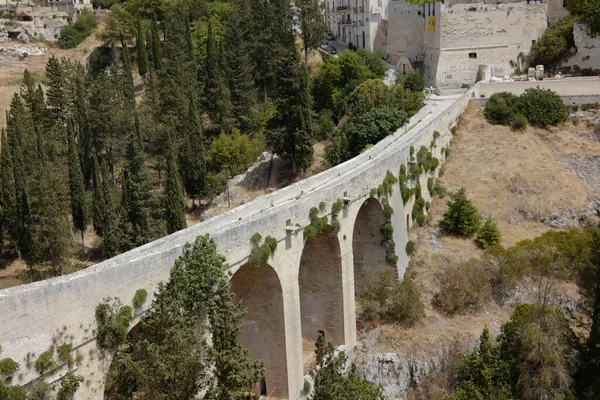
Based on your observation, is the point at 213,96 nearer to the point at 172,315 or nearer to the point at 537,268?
the point at 537,268

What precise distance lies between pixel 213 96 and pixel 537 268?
85.5 ft

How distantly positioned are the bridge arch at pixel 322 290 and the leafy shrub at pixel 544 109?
19913mm

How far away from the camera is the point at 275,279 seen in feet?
65.2

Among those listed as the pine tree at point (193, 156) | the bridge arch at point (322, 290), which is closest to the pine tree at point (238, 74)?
the pine tree at point (193, 156)

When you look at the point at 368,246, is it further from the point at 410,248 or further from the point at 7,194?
the point at 7,194

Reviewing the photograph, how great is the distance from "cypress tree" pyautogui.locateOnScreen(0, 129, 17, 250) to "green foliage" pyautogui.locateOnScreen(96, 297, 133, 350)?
84.1 ft

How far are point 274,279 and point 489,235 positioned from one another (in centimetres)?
1386

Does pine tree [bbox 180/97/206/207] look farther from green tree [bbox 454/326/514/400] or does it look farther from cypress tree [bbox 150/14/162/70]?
green tree [bbox 454/326/514/400]

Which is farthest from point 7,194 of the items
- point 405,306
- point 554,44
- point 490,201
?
point 554,44

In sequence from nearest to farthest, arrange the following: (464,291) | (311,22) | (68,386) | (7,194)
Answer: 1. (68,386)
2. (464,291)
3. (7,194)
4. (311,22)

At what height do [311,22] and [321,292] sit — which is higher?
[311,22]

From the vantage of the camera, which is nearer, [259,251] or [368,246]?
[259,251]

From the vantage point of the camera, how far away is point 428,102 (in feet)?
136

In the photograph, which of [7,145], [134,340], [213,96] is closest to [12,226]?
[7,145]
